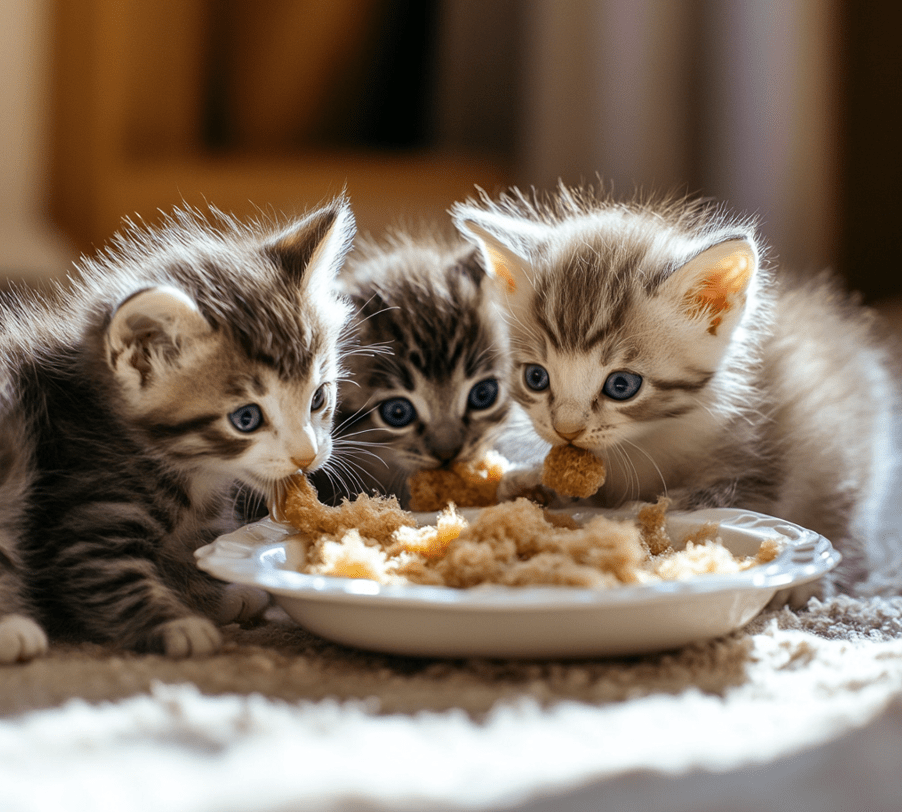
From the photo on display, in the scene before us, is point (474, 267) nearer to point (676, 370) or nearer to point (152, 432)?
point (676, 370)

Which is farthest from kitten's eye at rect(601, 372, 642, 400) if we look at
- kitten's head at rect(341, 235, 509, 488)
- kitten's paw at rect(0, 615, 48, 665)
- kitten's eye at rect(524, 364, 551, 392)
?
kitten's paw at rect(0, 615, 48, 665)

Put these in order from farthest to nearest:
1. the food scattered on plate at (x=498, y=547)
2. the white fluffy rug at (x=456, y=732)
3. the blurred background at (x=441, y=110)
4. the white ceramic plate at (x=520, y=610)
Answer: the blurred background at (x=441, y=110), the food scattered on plate at (x=498, y=547), the white ceramic plate at (x=520, y=610), the white fluffy rug at (x=456, y=732)

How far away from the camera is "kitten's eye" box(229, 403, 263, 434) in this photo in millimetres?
1335

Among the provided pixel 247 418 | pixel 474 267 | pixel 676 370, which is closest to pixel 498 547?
pixel 247 418

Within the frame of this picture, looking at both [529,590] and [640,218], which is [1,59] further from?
[529,590]

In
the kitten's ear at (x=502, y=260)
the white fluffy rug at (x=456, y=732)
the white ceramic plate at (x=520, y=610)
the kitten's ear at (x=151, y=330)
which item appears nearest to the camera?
the white fluffy rug at (x=456, y=732)

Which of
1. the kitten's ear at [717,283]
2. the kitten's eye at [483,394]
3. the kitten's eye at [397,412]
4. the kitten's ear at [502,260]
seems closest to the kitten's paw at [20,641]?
the kitten's eye at [397,412]

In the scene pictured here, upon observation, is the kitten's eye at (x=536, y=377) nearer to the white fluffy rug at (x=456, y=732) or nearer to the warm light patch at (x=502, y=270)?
A: the warm light patch at (x=502, y=270)

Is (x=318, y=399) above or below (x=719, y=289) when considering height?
below

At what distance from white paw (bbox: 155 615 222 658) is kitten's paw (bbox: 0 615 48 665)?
0.14 m

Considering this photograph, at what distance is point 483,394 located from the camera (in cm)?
169

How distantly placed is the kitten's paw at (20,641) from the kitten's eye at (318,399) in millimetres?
484

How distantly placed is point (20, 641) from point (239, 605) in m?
0.33

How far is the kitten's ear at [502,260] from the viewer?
63.4 inches
